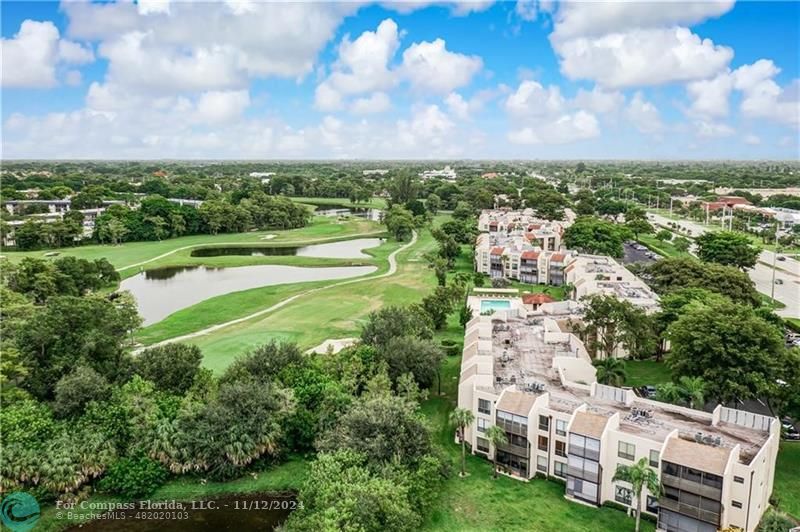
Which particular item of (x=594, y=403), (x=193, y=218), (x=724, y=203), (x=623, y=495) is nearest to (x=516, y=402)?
(x=594, y=403)

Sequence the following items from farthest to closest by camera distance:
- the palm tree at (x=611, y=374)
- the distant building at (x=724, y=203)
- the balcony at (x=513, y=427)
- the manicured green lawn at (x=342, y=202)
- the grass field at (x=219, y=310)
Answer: the manicured green lawn at (x=342, y=202)
the distant building at (x=724, y=203)
the grass field at (x=219, y=310)
the palm tree at (x=611, y=374)
the balcony at (x=513, y=427)

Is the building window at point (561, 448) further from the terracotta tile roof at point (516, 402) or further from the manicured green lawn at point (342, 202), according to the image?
the manicured green lawn at point (342, 202)

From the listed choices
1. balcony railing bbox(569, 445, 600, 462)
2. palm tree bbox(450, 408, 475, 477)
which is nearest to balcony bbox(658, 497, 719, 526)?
balcony railing bbox(569, 445, 600, 462)

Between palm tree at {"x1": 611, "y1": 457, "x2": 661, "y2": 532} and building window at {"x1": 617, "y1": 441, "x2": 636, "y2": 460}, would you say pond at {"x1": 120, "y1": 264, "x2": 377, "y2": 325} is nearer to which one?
building window at {"x1": 617, "y1": 441, "x2": 636, "y2": 460}

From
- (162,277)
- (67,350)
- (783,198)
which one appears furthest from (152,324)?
(783,198)

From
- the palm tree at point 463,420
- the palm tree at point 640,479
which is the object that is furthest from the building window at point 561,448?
the palm tree at point 463,420

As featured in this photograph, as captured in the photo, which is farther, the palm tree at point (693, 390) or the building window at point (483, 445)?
the building window at point (483, 445)

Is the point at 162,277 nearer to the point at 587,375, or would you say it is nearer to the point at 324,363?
the point at 324,363

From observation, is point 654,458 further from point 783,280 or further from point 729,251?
point 783,280
